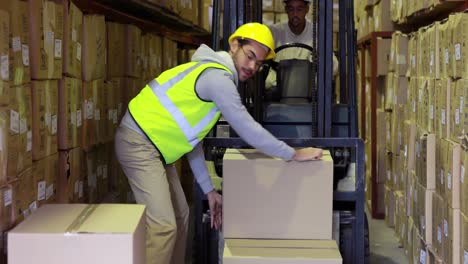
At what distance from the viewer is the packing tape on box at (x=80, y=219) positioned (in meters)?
2.97

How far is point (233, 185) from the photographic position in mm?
3914

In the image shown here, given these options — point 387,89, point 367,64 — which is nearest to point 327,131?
point 387,89

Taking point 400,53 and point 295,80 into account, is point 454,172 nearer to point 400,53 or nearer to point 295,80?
point 295,80

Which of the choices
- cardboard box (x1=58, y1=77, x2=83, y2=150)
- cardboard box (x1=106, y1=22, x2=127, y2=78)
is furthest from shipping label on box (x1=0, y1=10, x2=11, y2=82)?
cardboard box (x1=106, y1=22, x2=127, y2=78)

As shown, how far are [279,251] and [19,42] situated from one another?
164 cm

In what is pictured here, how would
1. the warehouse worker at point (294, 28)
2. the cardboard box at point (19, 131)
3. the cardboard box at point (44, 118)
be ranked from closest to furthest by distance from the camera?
the cardboard box at point (19, 131), the cardboard box at point (44, 118), the warehouse worker at point (294, 28)

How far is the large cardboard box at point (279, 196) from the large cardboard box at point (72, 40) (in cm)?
112

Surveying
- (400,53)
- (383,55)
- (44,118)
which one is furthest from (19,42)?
(383,55)

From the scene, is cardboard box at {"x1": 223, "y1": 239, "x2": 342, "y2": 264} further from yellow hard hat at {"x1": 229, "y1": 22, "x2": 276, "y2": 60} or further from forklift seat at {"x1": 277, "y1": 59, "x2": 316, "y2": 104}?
forklift seat at {"x1": 277, "y1": 59, "x2": 316, "y2": 104}

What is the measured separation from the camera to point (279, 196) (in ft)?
12.8

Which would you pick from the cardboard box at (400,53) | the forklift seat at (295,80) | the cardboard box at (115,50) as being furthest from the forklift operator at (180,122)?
the cardboard box at (400,53)

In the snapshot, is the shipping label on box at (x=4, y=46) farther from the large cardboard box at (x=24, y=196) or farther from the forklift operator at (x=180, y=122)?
the forklift operator at (x=180, y=122)

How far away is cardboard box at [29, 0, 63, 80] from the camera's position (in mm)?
3695

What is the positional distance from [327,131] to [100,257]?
1950 mm
